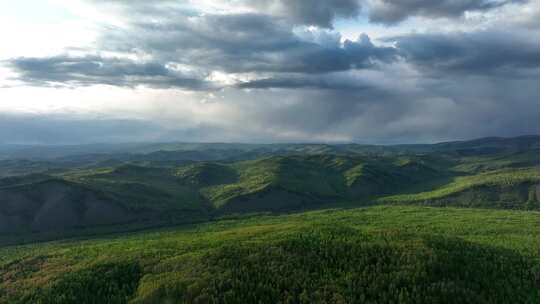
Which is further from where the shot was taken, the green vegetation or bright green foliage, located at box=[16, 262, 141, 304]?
bright green foliage, located at box=[16, 262, 141, 304]

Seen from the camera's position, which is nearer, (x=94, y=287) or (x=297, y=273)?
(x=297, y=273)

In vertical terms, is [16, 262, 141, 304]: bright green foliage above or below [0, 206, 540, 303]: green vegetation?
below

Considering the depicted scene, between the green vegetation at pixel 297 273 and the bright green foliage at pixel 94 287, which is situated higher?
the green vegetation at pixel 297 273

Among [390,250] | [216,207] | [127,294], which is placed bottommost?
[216,207]

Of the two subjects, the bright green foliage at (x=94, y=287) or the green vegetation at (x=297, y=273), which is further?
the bright green foliage at (x=94, y=287)

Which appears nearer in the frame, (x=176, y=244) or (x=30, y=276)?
(x=30, y=276)

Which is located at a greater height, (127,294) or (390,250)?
(390,250)

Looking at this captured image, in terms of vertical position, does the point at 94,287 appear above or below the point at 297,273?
below

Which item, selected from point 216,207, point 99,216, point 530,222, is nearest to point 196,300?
point 530,222

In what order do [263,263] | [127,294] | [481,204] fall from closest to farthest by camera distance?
[127,294], [263,263], [481,204]

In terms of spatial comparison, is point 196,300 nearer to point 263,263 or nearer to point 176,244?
point 263,263

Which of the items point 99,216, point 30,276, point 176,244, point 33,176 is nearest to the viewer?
point 30,276
